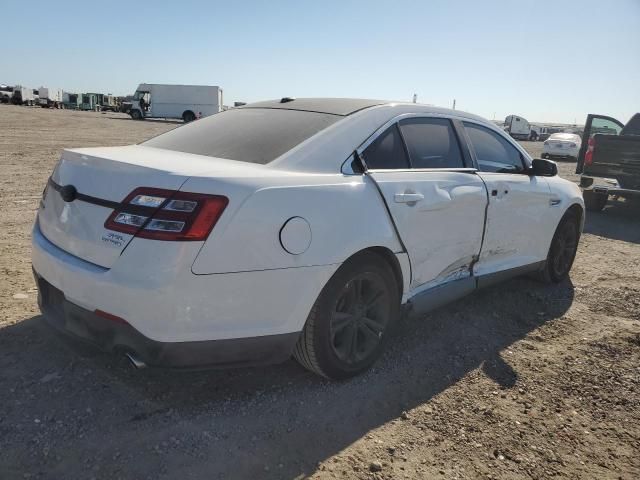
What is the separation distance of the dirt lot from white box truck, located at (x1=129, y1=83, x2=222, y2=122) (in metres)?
41.9

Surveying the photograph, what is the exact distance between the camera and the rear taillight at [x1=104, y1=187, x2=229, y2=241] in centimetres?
226

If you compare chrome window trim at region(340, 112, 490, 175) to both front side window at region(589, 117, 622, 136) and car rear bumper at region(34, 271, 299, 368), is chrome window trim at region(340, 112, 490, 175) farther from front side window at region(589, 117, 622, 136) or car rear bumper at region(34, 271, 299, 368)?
front side window at region(589, 117, 622, 136)

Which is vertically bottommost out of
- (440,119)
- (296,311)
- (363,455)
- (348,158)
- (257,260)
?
(363,455)

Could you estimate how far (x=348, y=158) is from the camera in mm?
2928

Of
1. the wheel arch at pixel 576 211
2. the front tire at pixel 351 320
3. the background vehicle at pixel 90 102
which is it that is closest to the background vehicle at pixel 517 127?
the wheel arch at pixel 576 211

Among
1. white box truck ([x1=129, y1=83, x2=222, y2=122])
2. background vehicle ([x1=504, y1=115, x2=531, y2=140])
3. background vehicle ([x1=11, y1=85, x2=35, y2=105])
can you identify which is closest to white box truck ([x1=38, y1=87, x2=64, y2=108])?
background vehicle ([x1=11, y1=85, x2=35, y2=105])

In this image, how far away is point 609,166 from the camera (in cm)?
950

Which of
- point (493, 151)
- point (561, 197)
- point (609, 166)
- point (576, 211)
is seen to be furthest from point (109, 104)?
point (493, 151)

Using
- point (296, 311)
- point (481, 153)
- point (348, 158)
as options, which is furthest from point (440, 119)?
point (296, 311)

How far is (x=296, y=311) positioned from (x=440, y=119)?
192 centimetres

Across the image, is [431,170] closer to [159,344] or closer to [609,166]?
[159,344]

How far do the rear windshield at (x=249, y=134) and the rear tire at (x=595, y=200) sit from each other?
28.1 ft

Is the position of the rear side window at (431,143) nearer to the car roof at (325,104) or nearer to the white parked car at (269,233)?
the white parked car at (269,233)

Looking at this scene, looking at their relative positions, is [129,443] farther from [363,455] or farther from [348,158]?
[348,158]
